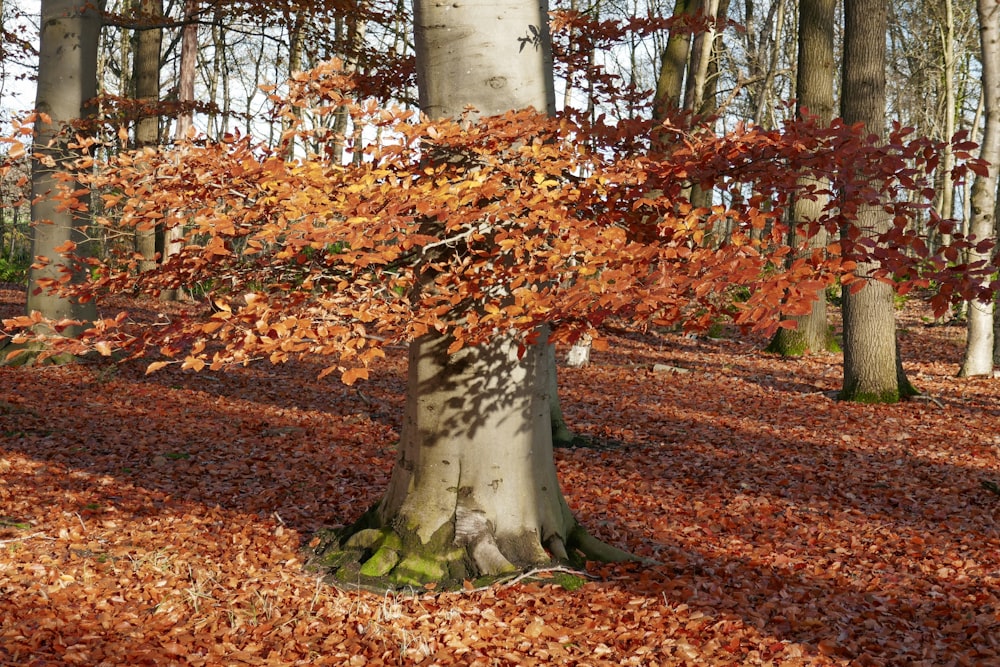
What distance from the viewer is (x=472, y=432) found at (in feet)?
14.1

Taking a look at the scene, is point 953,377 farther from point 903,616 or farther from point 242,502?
point 242,502

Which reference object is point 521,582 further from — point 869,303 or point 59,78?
point 59,78

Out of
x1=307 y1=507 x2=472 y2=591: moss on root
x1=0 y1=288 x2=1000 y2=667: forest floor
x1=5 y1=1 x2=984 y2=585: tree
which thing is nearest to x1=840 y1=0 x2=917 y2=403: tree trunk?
x1=0 y1=288 x2=1000 y2=667: forest floor

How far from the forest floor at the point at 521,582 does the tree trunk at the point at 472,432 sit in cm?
24

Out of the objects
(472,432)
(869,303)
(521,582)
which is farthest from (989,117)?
(521,582)

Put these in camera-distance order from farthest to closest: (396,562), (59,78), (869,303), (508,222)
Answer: (869,303) < (59,78) < (396,562) < (508,222)

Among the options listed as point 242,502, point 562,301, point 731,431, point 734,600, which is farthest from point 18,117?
point 731,431

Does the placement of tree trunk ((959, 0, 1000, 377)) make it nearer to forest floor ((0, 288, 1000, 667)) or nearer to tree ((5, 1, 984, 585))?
forest floor ((0, 288, 1000, 667))

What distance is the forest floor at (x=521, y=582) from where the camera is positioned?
3734 mm

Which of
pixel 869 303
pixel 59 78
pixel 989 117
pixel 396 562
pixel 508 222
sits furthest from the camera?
pixel 989 117

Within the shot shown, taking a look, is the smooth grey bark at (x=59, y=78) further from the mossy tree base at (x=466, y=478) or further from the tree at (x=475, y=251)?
the mossy tree base at (x=466, y=478)

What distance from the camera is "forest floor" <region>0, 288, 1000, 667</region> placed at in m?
3.73

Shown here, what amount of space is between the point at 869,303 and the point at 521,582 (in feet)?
23.8

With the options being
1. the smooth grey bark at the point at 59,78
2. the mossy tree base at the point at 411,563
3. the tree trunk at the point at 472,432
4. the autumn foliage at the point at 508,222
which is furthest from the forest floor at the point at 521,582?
the smooth grey bark at the point at 59,78
